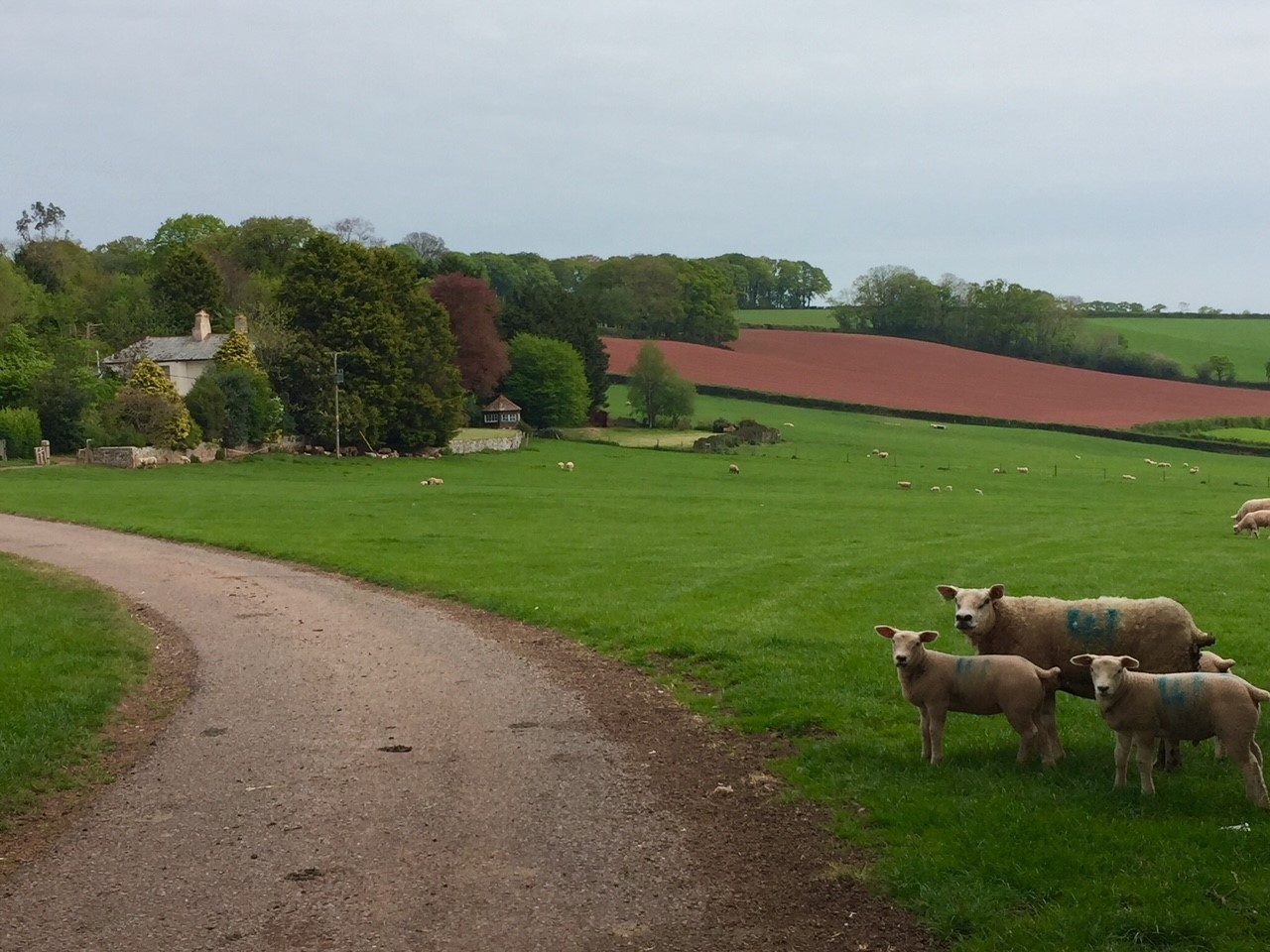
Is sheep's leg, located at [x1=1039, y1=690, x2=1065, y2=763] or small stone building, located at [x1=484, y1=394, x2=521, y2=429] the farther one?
small stone building, located at [x1=484, y1=394, x2=521, y2=429]

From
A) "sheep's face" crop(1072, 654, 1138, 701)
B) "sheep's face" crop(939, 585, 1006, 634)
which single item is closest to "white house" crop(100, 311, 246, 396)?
"sheep's face" crop(939, 585, 1006, 634)

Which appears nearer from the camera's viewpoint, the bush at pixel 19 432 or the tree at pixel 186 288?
the bush at pixel 19 432

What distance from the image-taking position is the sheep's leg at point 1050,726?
1123 centimetres

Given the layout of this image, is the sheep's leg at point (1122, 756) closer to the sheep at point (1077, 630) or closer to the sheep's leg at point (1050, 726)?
the sheep's leg at point (1050, 726)

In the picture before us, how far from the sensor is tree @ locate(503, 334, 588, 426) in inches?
4001

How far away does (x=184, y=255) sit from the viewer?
100938mm

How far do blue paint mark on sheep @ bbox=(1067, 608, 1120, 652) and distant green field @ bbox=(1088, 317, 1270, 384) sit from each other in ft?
433

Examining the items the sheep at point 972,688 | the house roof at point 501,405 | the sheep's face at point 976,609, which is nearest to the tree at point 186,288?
the house roof at point 501,405

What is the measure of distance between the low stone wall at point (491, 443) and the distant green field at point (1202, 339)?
8287 cm

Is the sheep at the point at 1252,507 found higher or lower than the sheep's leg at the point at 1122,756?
lower

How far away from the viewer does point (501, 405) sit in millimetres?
102000

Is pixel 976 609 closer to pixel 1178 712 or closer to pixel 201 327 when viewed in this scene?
pixel 1178 712

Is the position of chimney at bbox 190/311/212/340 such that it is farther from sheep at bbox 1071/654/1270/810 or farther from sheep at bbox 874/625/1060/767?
sheep at bbox 1071/654/1270/810

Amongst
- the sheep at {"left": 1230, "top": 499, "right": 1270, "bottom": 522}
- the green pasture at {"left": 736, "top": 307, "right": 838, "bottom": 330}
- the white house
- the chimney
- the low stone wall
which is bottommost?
the low stone wall
